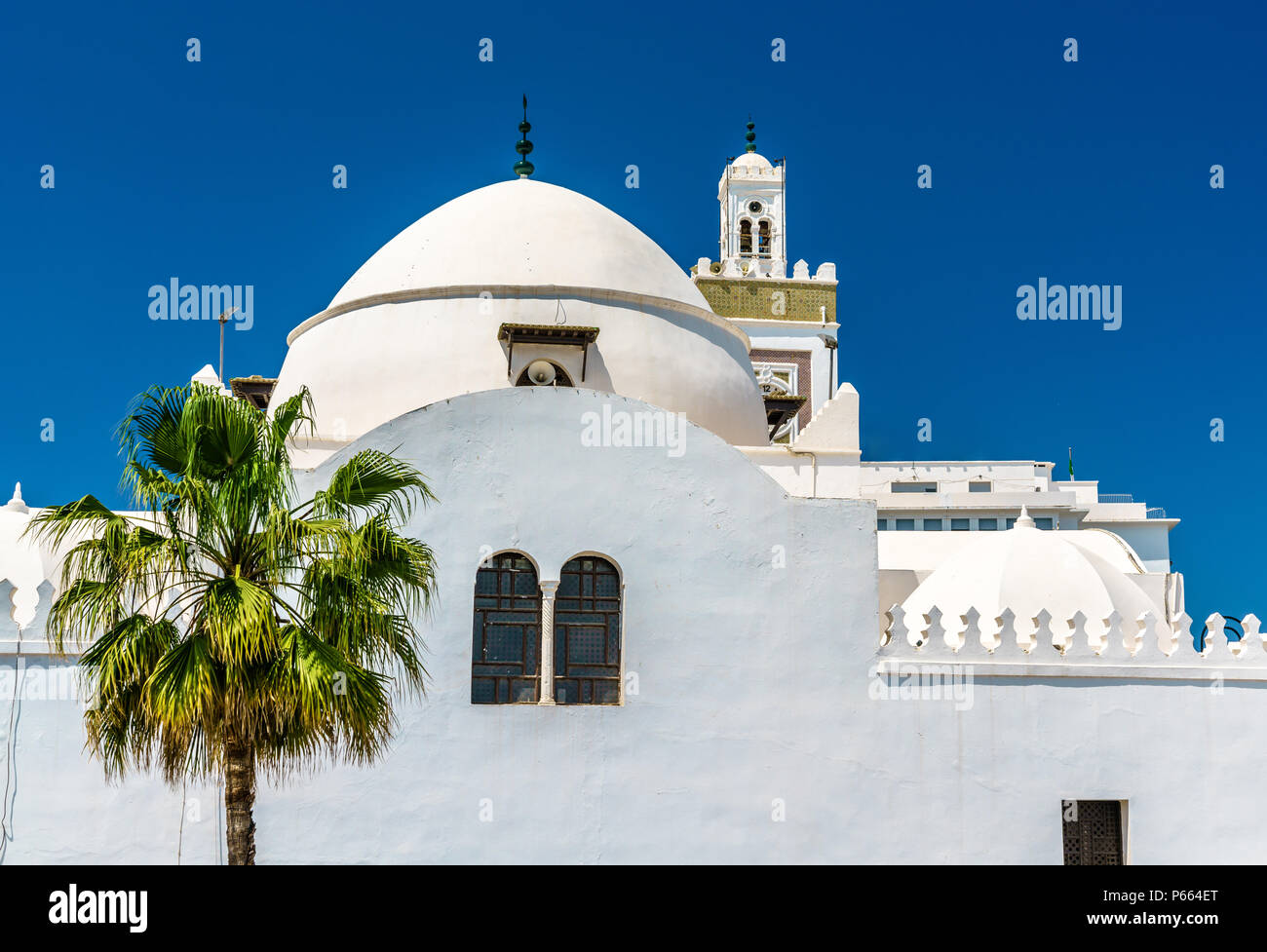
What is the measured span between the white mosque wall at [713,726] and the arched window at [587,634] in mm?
187

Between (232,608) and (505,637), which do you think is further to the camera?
(505,637)

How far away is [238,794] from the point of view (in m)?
10.4

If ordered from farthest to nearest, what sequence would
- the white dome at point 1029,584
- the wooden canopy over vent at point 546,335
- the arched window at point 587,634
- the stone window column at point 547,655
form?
the white dome at point 1029,584, the wooden canopy over vent at point 546,335, the arched window at point 587,634, the stone window column at point 547,655

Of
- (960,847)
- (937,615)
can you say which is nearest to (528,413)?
(937,615)

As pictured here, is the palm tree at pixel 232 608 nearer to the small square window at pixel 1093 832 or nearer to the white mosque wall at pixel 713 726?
the white mosque wall at pixel 713 726

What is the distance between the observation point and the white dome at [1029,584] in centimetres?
1725

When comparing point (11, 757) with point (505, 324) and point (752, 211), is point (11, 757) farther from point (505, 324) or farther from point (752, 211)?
point (752, 211)

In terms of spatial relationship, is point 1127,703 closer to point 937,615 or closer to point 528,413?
point 937,615

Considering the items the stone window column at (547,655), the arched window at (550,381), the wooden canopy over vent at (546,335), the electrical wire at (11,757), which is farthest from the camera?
the arched window at (550,381)

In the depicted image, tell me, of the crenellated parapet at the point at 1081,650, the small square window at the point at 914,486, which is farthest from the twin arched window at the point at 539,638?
the small square window at the point at 914,486

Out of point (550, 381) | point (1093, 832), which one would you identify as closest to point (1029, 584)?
point (1093, 832)

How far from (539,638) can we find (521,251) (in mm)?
6127

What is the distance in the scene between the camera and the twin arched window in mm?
14383

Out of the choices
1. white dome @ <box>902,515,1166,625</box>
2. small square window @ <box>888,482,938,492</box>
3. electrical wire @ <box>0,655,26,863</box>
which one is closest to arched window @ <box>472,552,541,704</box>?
electrical wire @ <box>0,655,26,863</box>
